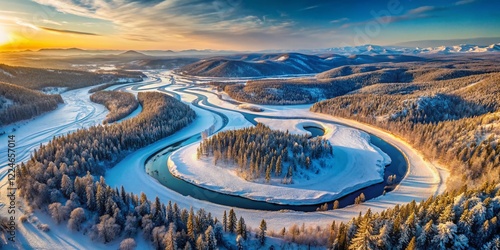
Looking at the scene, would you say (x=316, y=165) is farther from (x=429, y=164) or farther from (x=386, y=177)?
(x=429, y=164)

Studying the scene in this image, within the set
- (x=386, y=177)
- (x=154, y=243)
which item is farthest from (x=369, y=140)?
(x=154, y=243)

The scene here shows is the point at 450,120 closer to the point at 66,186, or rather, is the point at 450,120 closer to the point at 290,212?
the point at 290,212

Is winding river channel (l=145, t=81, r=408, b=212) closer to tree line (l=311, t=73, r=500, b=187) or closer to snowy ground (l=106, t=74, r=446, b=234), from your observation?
snowy ground (l=106, t=74, r=446, b=234)

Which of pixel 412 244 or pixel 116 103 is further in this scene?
pixel 116 103

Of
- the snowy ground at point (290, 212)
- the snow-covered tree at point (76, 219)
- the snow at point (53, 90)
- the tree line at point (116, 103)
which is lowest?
the snowy ground at point (290, 212)

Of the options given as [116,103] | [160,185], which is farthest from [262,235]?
[116,103]

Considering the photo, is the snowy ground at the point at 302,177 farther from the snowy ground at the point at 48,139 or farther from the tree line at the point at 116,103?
the tree line at the point at 116,103

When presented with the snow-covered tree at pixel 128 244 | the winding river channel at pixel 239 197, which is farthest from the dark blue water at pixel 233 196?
the snow-covered tree at pixel 128 244
